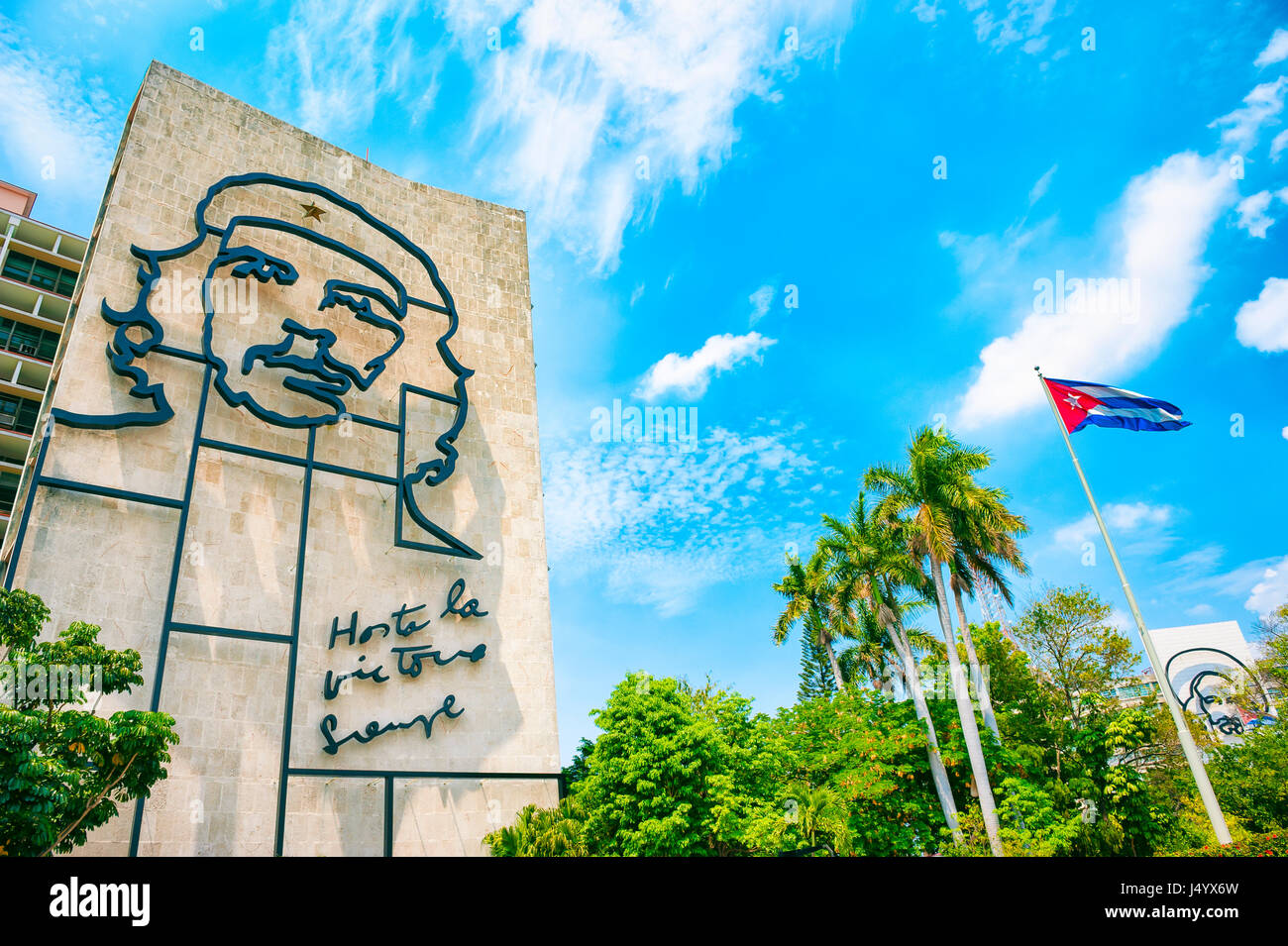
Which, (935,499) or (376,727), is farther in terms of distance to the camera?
(935,499)

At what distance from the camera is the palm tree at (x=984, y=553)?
2536 centimetres

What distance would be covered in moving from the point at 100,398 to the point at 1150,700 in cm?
3546

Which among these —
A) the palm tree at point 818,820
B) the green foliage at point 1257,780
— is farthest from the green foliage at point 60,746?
the green foliage at point 1257,780

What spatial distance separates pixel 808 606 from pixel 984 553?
9.58 meters

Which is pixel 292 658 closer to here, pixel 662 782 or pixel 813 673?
pixel 662 782

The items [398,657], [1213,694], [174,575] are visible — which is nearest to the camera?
[174,575]

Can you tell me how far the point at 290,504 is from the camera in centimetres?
1764

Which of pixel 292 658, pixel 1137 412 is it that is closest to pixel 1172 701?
pixel 1137 412

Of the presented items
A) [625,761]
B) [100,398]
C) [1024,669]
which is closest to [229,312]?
[100,398]

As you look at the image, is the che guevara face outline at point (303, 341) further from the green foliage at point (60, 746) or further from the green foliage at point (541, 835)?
the green foliage at point (541, 835)
